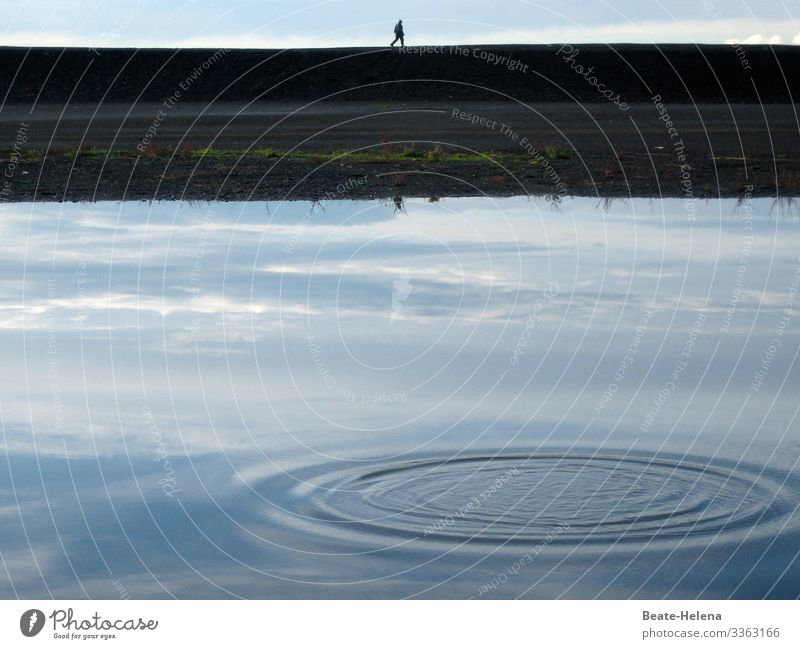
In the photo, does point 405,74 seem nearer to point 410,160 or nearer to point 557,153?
point 557,153

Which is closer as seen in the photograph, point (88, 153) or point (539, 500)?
point (539, 500)

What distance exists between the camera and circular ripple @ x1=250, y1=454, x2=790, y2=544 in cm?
689

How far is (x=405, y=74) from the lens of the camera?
5962cm

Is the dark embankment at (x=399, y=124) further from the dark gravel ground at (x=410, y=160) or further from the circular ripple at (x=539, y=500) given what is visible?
the circular ripple at (x=539, y=500)

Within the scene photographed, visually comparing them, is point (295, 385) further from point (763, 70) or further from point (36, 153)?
point (763, 70)

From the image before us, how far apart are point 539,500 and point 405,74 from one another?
53364 millimetres

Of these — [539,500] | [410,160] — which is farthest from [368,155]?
[539,500]

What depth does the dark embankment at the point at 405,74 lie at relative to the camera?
2221 inches

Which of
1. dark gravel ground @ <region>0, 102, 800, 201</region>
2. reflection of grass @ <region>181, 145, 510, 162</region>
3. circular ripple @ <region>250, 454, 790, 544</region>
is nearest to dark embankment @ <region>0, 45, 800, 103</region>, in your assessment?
dark gravel ground @ <region>0, 102, 800, 201</region>

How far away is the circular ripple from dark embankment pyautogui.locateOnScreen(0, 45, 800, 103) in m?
45.2

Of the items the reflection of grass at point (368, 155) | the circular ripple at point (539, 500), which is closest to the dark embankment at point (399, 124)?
the reflection of grass at point (368, 155)

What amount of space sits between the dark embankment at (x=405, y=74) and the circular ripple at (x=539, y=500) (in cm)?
4519

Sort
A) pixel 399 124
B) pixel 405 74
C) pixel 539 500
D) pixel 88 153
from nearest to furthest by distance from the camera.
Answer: pixel 539 500
pixel 88 153
pixel 399 124
pixel 405 74

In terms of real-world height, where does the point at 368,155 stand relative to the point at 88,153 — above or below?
below
